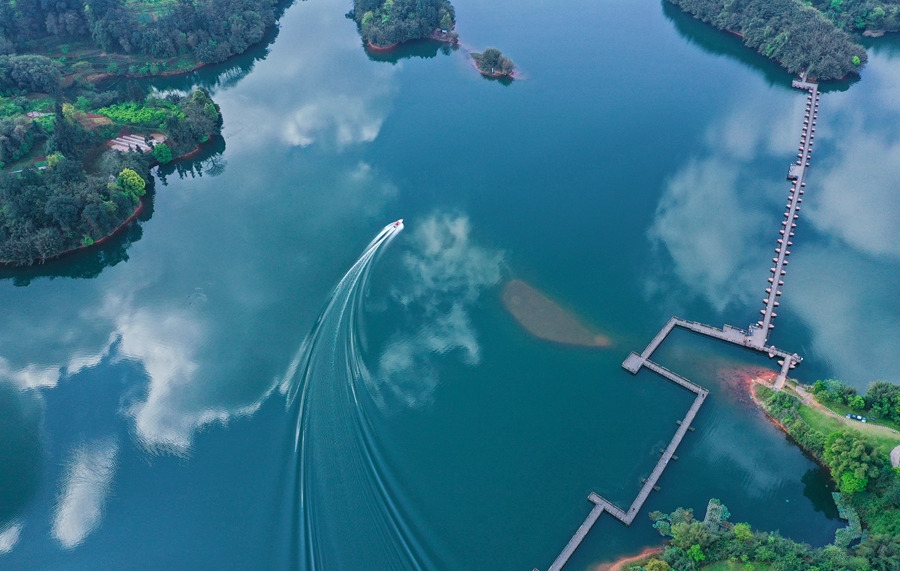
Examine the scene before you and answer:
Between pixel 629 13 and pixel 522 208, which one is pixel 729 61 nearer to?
pixel 629 13

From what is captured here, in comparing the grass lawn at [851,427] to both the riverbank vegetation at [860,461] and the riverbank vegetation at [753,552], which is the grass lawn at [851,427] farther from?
Result: the riverbank vegetation at [753,552]

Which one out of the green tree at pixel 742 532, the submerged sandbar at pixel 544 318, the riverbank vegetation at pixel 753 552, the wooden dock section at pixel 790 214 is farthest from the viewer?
the wooden dock section at pixel 790 214

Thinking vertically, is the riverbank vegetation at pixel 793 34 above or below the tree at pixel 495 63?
above

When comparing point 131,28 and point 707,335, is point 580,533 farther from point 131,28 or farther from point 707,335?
point 131,28

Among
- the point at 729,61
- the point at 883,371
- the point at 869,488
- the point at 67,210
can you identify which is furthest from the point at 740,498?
the point at 729,61

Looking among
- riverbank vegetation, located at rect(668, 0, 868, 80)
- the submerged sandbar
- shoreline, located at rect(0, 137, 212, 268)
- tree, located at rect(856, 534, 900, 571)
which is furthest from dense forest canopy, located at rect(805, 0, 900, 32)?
shoreline, located at rect(0, 137, 212, 268)

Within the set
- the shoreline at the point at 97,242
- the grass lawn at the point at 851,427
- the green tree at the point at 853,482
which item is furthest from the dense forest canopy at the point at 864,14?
the shoreline at the point at 97,242

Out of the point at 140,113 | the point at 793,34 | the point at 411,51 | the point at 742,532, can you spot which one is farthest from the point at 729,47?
the point at 140,113
